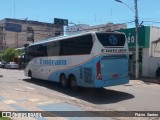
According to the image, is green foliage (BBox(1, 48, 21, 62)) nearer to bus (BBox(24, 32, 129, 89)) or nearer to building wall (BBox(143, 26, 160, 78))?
building wall (BBox(143, 26, 160, 78))

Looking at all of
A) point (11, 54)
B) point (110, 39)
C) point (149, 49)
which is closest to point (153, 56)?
point (149, 49)

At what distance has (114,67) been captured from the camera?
15.0 m

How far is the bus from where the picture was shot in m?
14.6

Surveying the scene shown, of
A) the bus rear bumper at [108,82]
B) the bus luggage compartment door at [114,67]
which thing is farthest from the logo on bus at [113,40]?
the bus rear bumper at [108,82]

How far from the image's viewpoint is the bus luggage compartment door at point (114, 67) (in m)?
14.7

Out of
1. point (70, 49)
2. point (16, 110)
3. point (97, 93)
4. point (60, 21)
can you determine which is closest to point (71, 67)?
point (70, 49)

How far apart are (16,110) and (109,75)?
572cm

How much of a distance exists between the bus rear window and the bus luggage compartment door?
2.22ft

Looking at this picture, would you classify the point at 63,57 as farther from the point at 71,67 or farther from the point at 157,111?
the point at 157,111

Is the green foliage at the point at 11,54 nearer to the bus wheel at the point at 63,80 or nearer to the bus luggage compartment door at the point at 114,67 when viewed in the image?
the bus wheel at the point at 63,80

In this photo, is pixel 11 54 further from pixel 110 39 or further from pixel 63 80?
pixel 110 39

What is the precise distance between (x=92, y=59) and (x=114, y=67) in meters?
1.22

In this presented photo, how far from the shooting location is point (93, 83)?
14648mm

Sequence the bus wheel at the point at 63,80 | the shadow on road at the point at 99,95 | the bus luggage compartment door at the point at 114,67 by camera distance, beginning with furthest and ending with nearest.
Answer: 1. the bus wheel at the point at 63,80
2. the bus luggage compartment door at the point at 114,67
3. the shadow on road at the point at 99,95
